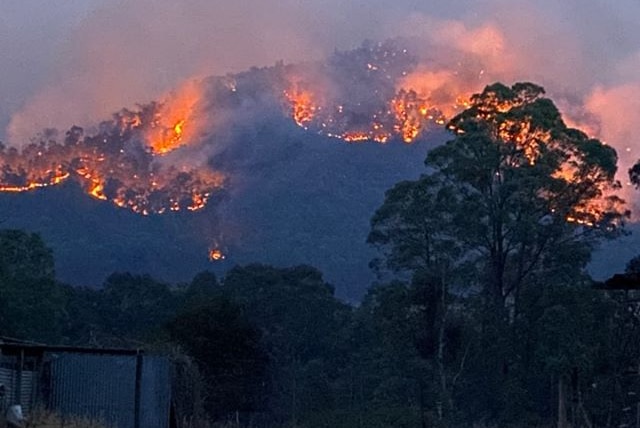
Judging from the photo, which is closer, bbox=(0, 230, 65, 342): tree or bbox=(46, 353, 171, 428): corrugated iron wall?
bbox=(46, 353, 171, 428): corrugated iron wall

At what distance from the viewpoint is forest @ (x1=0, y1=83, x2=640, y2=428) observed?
44.8m

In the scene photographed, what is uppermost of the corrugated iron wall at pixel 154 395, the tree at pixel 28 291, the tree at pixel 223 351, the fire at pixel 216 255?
the fire at pixel 216 255

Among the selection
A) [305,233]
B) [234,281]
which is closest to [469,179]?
[234,281]

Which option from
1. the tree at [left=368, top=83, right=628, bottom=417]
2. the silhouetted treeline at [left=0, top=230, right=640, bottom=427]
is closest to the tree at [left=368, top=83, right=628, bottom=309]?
the tree at [left=368, top=83, right=628, bottom=417]

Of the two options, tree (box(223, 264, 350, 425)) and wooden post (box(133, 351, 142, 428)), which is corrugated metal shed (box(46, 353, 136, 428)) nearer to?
wooden post (box(133, 351, 142, 428))

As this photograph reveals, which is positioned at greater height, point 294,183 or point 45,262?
point 294,183

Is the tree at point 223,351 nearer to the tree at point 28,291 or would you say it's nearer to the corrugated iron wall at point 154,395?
the tree at point 28,291

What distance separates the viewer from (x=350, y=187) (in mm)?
149500

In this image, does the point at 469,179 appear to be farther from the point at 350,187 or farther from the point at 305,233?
the point at 350,187

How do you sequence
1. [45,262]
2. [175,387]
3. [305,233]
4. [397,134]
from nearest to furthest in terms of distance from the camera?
[175,387]
[45,262]
[305,233]
[397,134]

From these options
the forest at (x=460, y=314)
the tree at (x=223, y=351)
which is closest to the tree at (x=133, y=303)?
the forest at (x=460, y=314)

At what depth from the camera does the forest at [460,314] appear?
4478 cm

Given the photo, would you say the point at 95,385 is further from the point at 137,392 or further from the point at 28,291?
the point at 28,291

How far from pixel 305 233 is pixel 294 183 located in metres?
24.8
